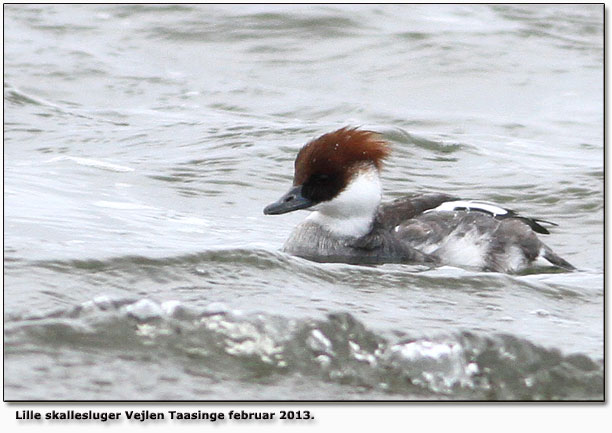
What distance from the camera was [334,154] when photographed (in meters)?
7.87

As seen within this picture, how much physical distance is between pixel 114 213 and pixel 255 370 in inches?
130

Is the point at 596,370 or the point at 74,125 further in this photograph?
the point at 74,125

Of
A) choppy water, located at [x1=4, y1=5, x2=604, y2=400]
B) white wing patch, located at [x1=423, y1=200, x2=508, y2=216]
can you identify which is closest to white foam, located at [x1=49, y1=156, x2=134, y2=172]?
choppy water, located at [x1=4, y1=5, x2=604, y2=400]

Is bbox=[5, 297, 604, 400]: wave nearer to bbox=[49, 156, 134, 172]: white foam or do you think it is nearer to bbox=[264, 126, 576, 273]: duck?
bbox=[264, 126, 576, 273]: duck

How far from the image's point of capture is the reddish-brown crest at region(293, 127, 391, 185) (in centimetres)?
782

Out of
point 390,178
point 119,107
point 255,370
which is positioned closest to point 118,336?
point 255,370

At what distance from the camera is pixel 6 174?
932cm

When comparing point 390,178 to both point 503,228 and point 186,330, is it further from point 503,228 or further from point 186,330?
point 186,330

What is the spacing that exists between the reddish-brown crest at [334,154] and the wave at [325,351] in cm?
219

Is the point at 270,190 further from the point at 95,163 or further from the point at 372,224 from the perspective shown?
the point at 372,224

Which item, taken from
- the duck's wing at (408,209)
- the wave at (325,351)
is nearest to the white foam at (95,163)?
the duck's wing at (408,209)

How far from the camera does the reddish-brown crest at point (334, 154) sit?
782 cm

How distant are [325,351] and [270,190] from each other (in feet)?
14.2

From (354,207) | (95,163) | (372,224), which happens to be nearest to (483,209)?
(372,224)
